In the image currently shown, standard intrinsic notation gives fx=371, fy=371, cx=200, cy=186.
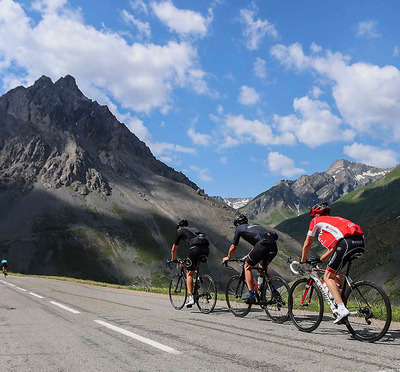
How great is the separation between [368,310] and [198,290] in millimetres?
→ 6369

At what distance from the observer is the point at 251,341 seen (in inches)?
272

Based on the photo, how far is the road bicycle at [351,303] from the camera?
23.0ft

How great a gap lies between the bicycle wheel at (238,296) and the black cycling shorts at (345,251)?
3596 millimetres

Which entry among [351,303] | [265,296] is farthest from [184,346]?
[265,296]

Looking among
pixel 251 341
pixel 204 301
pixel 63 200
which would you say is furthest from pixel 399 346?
pixel 63 200

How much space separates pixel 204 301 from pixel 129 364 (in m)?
7.09

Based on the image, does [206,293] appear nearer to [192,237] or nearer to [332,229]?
[192,237]

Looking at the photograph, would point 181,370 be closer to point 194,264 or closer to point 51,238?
point 194,264

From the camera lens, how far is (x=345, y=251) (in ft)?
25.1

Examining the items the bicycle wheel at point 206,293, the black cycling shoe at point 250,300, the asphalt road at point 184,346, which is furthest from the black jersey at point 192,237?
the asphalt road at point 184,346

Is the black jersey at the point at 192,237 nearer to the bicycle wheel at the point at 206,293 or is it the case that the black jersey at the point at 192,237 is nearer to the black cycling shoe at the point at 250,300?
the bicycle wheel at the point at 206,293

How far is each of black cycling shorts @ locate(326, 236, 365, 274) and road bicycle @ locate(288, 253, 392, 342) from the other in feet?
0.52

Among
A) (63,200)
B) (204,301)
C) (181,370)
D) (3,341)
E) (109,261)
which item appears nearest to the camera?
(181,370)

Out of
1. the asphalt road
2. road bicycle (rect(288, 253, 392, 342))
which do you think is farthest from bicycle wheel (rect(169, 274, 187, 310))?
road bicycle (rect(288, 253, 392, 342))
